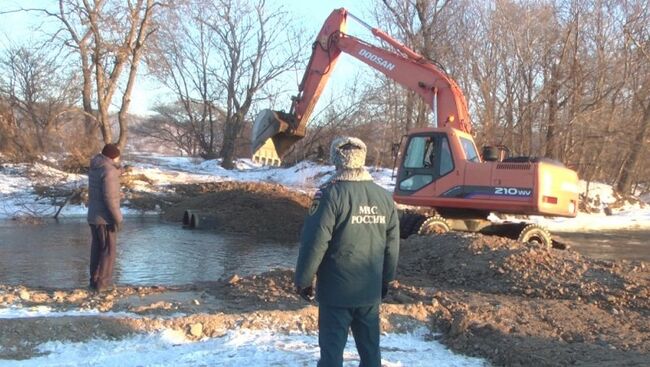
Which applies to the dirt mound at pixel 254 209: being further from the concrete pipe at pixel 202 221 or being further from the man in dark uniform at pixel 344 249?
the man in dark uniform at pixel 344 249

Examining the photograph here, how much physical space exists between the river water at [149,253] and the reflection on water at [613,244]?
0.09ft

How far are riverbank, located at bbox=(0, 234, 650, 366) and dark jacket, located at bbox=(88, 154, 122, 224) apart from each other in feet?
3.08

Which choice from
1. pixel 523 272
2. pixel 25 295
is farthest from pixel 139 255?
pixel 523 272

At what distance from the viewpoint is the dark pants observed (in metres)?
4.26

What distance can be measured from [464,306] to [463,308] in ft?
0.39

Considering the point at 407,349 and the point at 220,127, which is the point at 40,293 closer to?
the point at 407,349

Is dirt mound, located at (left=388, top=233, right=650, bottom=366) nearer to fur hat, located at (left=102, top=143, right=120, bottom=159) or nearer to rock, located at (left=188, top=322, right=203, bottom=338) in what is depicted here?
rock, located at (left=188, top=322, right=203, bottom=338)

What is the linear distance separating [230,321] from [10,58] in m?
37.0

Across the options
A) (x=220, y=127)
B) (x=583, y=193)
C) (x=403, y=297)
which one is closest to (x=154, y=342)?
(x=403, y=297)

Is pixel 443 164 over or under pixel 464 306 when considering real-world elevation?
over

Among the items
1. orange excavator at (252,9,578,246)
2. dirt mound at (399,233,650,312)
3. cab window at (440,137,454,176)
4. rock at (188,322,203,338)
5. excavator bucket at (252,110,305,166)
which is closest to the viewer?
rock at (188,322,203,338)

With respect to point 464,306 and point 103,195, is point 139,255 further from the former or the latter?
point 464,306

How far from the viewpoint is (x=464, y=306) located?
7375 millimetres

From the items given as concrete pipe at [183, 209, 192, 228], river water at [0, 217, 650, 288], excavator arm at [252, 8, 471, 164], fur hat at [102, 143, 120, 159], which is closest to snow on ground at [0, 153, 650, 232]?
river water at [0, 217, 650, 288]
